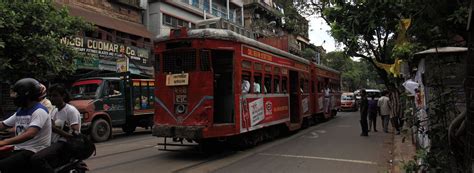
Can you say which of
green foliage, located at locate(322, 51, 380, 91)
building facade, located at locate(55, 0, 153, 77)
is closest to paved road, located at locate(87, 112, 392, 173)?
building facade, located at locate(55, 0, 153, 77)

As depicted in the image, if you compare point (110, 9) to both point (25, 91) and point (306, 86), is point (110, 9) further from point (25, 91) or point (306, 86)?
point (25, 91)

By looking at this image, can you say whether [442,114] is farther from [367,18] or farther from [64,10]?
[64,10]

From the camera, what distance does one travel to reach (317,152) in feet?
33.2

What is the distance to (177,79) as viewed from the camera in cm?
943

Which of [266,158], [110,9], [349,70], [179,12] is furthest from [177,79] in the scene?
[349,70]

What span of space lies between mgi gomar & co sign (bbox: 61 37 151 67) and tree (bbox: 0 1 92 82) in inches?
176

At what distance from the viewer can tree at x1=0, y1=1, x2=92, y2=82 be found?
1150 cm

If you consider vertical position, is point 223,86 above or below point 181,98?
above

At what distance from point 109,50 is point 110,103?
24.3ft

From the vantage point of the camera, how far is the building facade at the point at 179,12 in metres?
26.0

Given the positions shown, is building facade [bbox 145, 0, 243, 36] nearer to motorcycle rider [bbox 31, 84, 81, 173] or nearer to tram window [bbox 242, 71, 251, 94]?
tram window [bbox 242, 71, 251, 94]

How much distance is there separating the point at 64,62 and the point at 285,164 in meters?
8.95

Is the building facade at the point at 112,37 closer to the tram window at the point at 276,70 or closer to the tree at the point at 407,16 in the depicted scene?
the tram window at the point at 276,70

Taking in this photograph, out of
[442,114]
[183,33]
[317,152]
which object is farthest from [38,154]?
[317,152]
